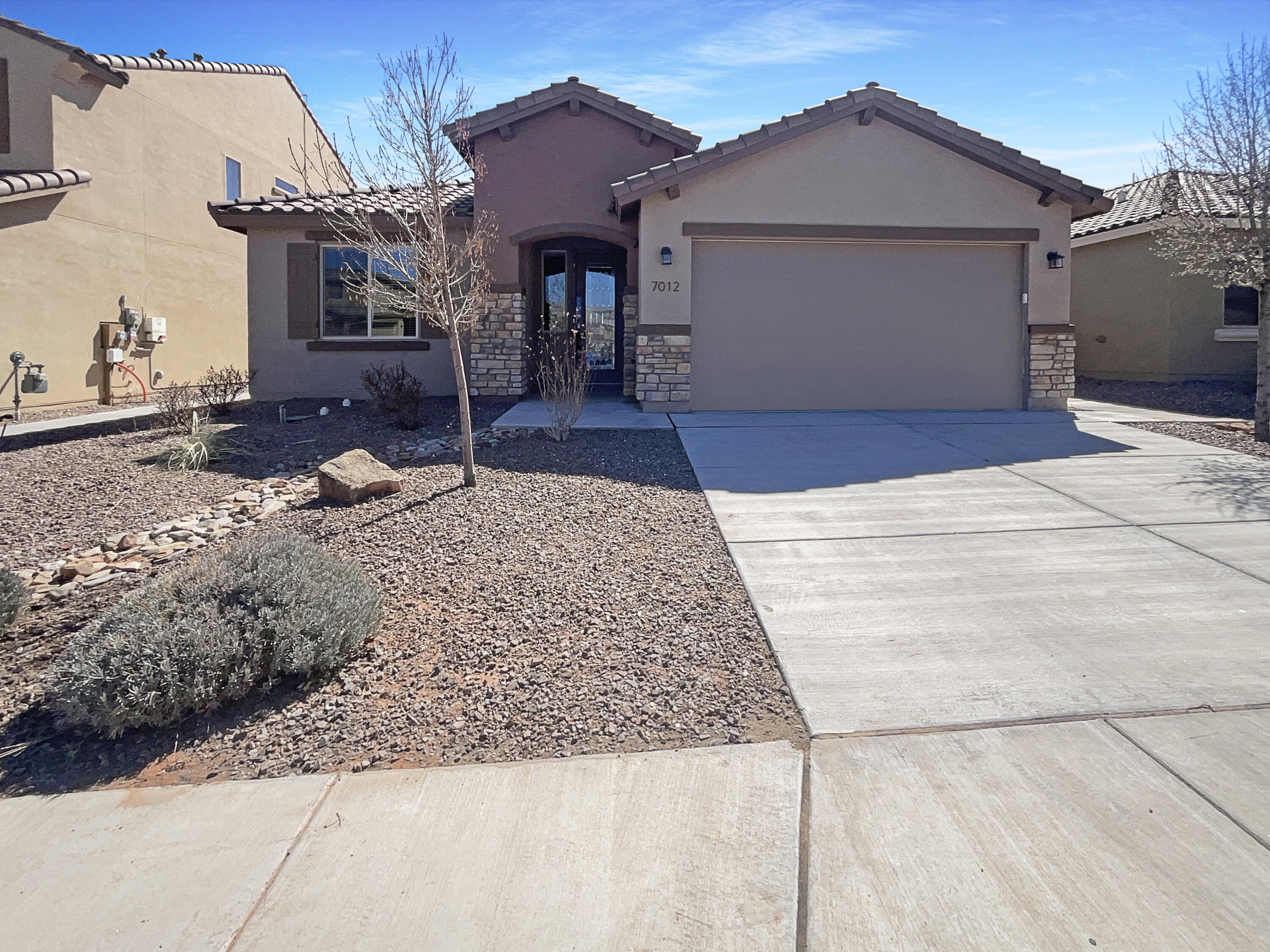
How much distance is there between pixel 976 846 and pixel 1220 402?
15106mm

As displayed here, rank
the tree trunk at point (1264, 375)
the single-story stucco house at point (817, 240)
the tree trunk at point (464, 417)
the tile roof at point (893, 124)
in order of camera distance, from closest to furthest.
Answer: the tree trunk at point (464, 417) < the tree trunk at point (1264, 375) < the tile roof at point (893, 124) < the single-story stucco house at point (817, 240)

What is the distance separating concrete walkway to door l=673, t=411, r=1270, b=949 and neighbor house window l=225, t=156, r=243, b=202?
17.4 metres

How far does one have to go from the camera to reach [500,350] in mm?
14641

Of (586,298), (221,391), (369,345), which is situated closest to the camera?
(221,391)

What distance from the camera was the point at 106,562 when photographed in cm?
655

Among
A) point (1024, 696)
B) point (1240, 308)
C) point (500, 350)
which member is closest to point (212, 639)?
point (1024, 696)

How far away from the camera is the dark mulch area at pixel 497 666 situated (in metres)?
3.87

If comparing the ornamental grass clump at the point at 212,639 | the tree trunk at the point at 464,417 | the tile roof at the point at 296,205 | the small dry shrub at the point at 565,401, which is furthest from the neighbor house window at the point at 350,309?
the ornamental grass clump at the point at 212,639

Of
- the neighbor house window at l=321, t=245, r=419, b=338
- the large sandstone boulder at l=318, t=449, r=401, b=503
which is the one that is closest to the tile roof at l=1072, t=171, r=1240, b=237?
the large sandstone boulder at l=318, t=449, r=401, b=503

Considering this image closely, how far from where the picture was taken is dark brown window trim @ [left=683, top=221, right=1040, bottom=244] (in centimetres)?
1226

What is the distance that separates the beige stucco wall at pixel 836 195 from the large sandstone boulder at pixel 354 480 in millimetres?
5411

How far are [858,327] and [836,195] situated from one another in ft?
6.05

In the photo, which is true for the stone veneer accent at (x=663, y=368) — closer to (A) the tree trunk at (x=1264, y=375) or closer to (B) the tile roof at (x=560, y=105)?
(B) the tile roof at (x=560, y=105)

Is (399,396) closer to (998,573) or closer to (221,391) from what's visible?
(221,391)
